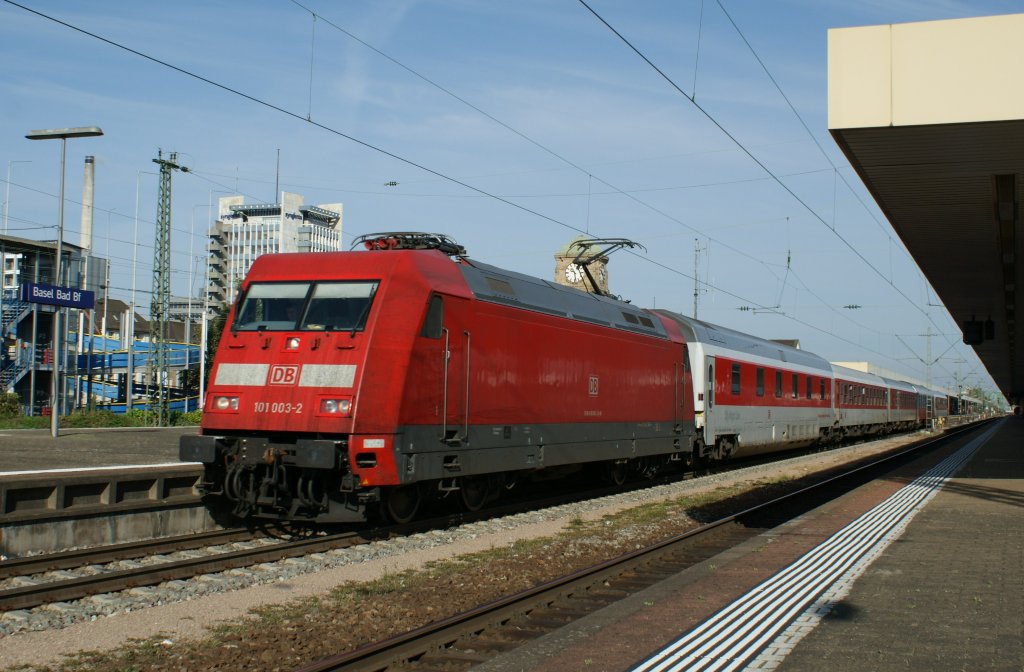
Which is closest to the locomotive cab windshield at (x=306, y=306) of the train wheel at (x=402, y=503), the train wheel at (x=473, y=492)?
the train wheel at (x=402, y=503)

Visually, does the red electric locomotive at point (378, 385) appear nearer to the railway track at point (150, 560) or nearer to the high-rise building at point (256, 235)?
the railway track at point (150, 560)

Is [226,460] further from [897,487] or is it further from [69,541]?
[897,487]

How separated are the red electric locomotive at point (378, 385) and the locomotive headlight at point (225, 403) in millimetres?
18

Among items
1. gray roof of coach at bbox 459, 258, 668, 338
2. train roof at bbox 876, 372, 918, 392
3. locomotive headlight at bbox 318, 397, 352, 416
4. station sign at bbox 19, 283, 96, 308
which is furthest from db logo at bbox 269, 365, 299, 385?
train roof at bbox 876, 372, 918, 392

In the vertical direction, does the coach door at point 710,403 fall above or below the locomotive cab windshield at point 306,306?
below

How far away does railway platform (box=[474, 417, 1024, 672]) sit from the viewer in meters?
6.45

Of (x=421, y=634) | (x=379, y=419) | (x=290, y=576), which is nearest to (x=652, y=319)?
(x=379, y=419)

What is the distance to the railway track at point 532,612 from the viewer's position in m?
6.57

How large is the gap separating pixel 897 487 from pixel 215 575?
1521 cm

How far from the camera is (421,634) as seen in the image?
696 cm

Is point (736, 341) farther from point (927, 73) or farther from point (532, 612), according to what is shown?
point (532, 612)

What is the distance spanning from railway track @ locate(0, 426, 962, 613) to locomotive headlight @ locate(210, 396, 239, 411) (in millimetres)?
1561

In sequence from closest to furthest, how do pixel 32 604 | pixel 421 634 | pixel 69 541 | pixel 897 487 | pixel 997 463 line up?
1. pixel 421 634
2. pixel 32 604
3. pixel 69 541
4. pixel 897 487
5. pixel 997 463

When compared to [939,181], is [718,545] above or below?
below
